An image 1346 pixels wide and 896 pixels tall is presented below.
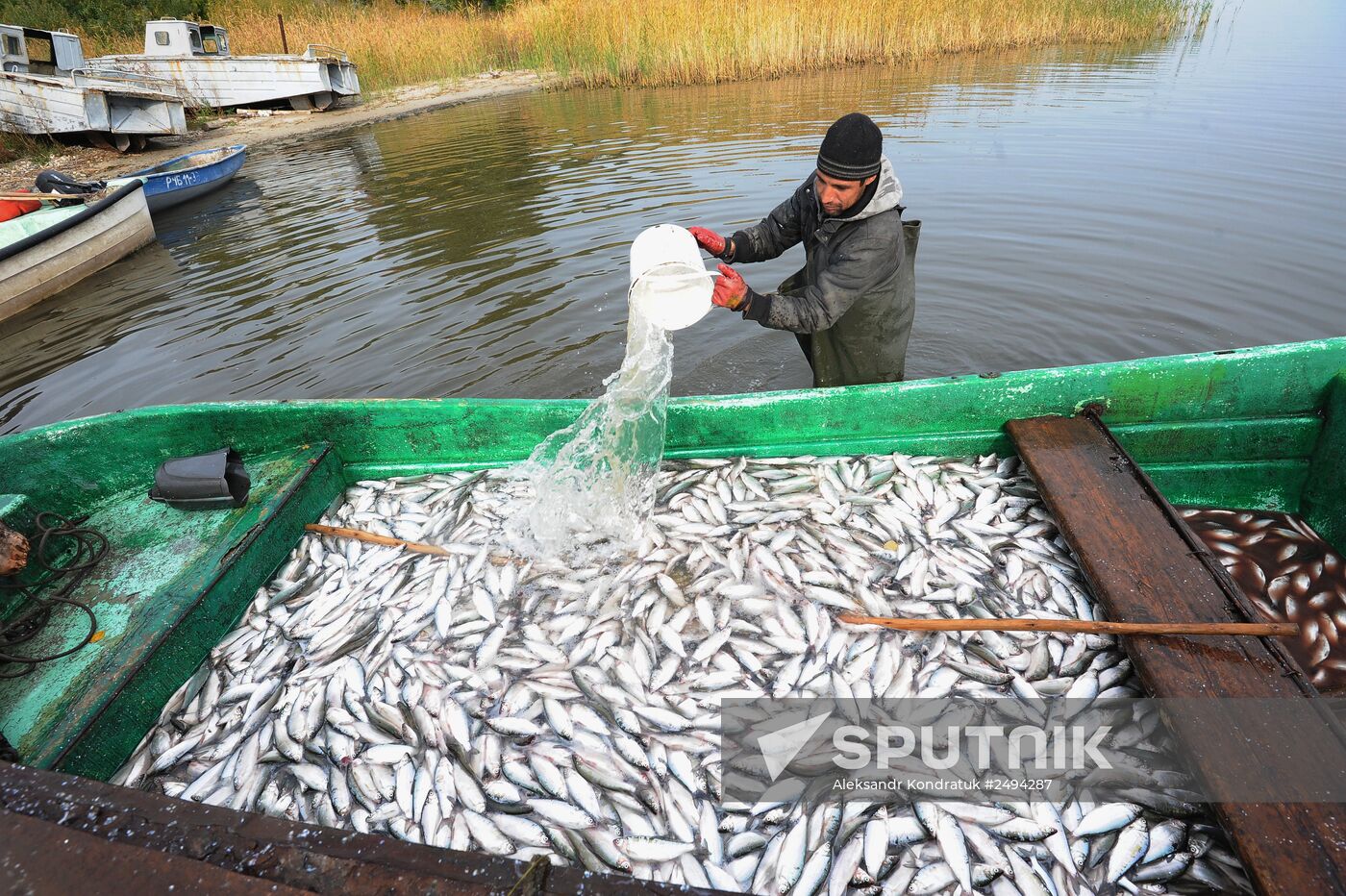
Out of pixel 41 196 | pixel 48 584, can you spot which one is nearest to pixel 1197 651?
pixel 48 584

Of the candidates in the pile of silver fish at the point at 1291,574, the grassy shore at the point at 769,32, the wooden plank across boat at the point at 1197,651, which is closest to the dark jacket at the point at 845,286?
the wooden plank across boat at the point at 1197,651

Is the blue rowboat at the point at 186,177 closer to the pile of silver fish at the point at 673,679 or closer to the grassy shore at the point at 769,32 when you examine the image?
the grassy shore at the point at 769,32

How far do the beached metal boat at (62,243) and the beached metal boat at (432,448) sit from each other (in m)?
7.32

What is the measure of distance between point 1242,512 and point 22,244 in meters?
13.4

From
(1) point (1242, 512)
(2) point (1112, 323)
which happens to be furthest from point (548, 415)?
(2) point (1112, 323)

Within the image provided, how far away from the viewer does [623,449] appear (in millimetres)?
4051

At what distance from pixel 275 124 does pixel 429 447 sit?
23.3 metres

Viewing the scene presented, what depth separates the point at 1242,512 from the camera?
395cm

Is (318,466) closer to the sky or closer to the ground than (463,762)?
closer to the sky

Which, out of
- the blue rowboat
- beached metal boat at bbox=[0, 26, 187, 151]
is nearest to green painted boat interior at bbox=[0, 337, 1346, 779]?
the blue rowboat

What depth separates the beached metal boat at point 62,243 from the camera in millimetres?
9234

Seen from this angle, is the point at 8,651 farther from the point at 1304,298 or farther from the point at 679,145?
the point at 679,145

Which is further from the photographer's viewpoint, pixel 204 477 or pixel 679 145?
pixel 679 145

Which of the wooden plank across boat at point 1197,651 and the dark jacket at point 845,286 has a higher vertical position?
the dark jacket at point 845,286
